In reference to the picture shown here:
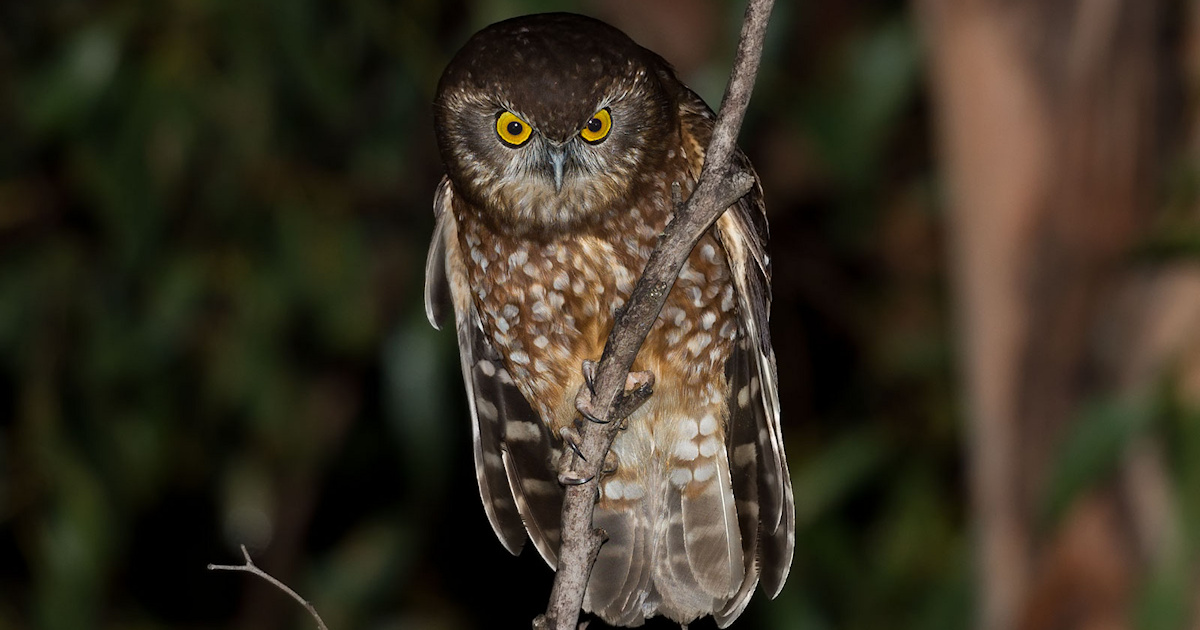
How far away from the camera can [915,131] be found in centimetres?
505

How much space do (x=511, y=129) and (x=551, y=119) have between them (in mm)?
116

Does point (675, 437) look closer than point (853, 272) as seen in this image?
Yes

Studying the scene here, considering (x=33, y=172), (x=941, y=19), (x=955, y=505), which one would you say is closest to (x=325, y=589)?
(x=33, y=172)

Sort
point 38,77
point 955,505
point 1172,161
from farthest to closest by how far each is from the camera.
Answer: point 955,505 < point 38,77 < point 1172,161

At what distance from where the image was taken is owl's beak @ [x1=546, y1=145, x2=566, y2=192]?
2.38m

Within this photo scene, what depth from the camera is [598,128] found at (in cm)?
242

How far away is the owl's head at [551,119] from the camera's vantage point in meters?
2.35

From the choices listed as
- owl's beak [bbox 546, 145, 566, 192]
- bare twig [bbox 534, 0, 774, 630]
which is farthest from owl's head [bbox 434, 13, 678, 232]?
bare twig [bbox 534, 0, 774, 630]

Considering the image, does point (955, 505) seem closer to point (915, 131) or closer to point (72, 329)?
point (915, 131)

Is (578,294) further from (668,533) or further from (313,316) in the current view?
(313,316)

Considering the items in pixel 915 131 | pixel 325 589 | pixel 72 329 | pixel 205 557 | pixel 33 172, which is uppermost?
pixel 915 131

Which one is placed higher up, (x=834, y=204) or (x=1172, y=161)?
(x=1172, y=161)

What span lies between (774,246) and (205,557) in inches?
89.2

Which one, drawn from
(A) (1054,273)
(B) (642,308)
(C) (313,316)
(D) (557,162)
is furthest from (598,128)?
(C) (313,316)
